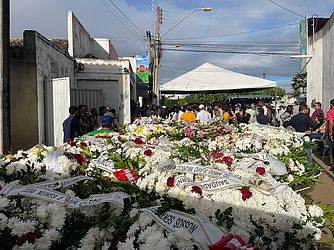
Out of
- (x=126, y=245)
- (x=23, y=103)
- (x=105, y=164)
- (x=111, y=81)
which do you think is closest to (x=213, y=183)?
(x=126, y=245)

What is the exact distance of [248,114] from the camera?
16094mm

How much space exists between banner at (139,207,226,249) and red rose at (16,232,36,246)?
68 cm

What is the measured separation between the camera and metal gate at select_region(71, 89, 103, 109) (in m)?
14.3

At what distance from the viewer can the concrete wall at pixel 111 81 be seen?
1772 cm

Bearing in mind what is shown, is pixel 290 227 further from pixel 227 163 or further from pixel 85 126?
pixel 85 126

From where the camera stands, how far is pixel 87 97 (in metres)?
15.8

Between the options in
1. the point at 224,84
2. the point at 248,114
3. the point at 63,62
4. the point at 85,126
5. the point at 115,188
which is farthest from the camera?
the point at 224,84

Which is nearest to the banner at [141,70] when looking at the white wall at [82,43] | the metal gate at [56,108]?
the white wall at [82,43]

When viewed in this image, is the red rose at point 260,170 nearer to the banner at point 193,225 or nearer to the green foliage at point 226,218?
the green foliage at point 226,218

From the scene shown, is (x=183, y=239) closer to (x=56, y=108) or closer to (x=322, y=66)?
(x=56, y=108)

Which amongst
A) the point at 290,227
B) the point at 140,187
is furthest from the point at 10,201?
the point at 290,227

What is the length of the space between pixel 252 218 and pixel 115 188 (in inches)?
42.5

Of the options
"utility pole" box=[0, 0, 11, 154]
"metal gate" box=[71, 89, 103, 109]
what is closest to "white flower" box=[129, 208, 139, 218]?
"utility pole" box=[0, 0, 11, 154]

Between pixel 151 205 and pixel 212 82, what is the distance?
18.6m
